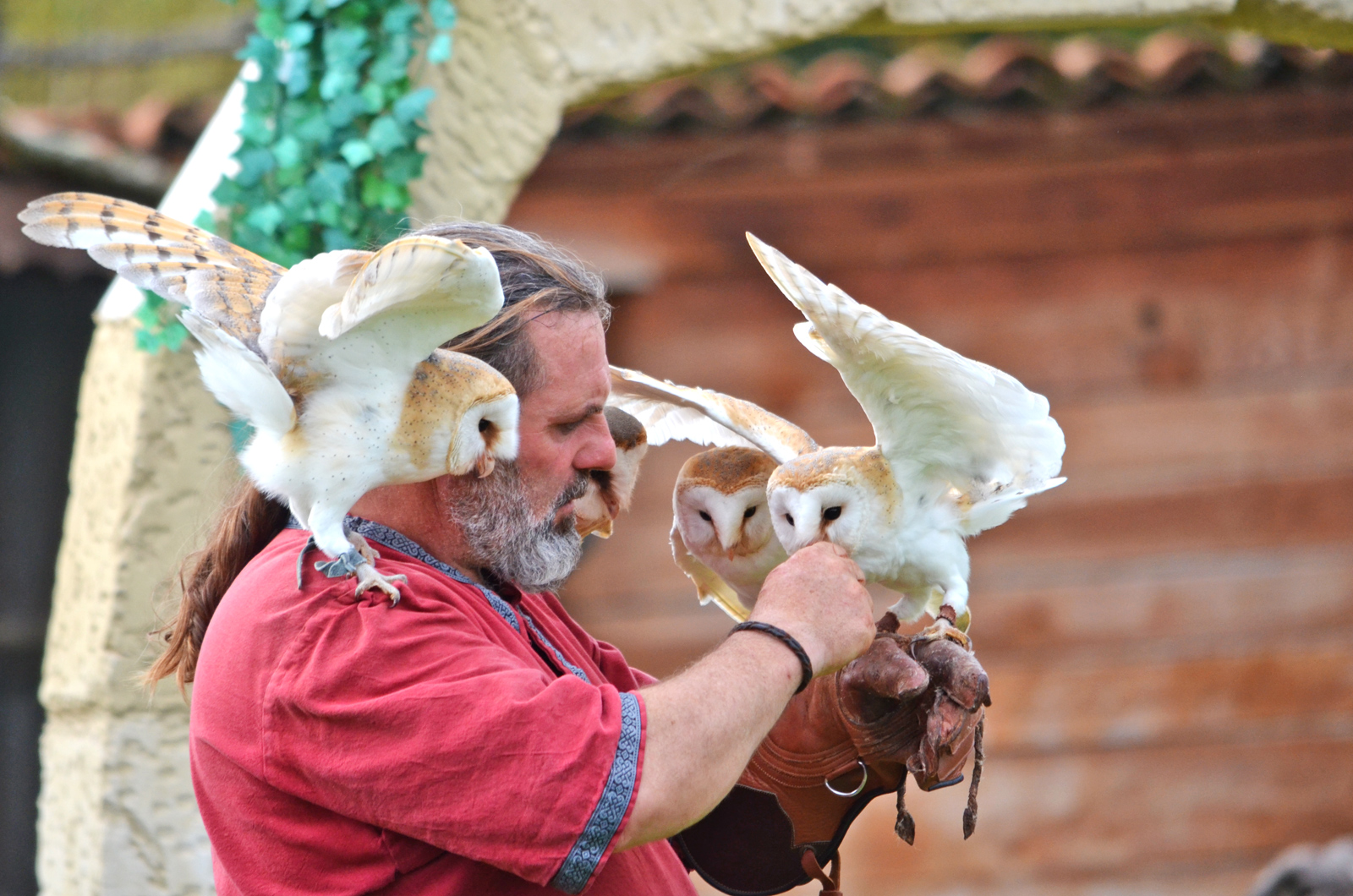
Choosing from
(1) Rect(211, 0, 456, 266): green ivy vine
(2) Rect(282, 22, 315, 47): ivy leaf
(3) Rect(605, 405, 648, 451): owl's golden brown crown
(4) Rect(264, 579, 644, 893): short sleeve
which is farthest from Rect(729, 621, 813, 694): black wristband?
(2) Rect(282, 22, 315, 47): ivy leaf

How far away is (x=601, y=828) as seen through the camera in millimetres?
1275

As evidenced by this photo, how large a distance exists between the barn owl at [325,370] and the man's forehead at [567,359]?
10 cm

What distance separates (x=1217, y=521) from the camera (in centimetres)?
395

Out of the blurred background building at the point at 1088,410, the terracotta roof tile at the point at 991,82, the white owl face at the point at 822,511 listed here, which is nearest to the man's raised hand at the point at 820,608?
the white owl face at the point at 822,511

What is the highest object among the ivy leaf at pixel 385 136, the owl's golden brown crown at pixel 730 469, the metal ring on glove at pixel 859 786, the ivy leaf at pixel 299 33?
the ivy leaf at pixel 299 33

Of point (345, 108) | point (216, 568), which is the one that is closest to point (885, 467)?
point (216, 568)

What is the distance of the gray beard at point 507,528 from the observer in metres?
1.62

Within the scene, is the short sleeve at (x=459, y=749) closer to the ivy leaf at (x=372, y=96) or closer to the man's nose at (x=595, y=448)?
the man's nose at (x=595, y=448)

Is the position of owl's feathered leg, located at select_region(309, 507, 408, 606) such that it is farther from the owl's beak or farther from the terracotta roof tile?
the terracotta roof tile

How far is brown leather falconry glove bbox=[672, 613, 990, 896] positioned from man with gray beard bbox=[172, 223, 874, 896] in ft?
0.62

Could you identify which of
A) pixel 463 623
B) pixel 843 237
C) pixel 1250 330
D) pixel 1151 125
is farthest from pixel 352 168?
pixel 1250 330

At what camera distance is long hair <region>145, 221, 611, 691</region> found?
5.41 ft

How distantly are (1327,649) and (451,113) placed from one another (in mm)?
3024

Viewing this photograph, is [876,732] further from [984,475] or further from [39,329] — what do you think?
[39,329]
